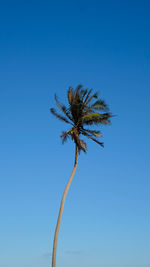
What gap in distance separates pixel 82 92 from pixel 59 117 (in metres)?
3.43

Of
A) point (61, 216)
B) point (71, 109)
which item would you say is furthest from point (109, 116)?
point (61, 216)

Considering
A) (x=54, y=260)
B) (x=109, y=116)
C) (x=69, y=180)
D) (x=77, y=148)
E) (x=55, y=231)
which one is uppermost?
(x=109, y=116)

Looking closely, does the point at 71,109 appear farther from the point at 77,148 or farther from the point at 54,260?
the point at 54,260

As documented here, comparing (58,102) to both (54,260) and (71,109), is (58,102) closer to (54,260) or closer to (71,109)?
(71,109)

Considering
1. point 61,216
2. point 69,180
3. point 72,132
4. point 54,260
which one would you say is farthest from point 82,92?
point 54,260

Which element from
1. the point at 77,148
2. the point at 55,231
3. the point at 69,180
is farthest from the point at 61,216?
the point at 77,148

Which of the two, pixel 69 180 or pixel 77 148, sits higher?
pixel 77 148

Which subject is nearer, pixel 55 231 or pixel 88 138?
pixel 55 231

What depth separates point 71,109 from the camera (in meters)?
40.5

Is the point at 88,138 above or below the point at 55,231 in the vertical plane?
above

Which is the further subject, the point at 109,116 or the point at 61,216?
the point at 109,116

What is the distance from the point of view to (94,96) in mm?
40969

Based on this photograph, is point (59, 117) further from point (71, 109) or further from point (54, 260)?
point (54, 260)

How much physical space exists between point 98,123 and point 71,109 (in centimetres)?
306
